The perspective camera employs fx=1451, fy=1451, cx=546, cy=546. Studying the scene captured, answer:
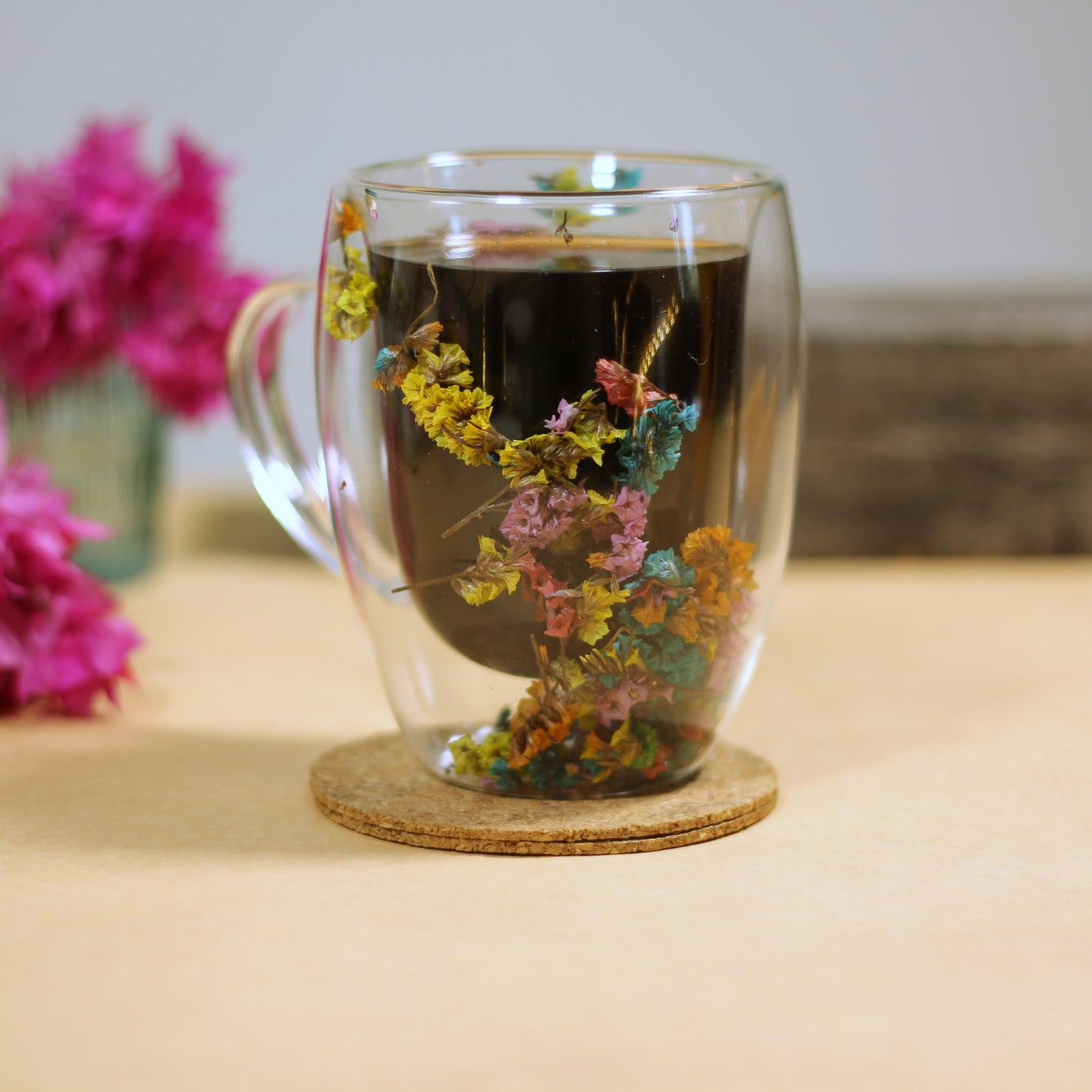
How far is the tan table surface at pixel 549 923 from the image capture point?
0.42 m

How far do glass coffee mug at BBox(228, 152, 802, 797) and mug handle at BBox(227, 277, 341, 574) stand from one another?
0.17 ft

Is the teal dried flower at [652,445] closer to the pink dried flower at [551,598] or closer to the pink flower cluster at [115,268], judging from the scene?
the pink dried flower at [551,598]

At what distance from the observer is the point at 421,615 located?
24.0 inches

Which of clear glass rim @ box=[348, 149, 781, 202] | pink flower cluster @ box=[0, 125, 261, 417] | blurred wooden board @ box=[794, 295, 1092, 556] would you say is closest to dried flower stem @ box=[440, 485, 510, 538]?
clear glass rim @ box=[348, 149, 781, 202]

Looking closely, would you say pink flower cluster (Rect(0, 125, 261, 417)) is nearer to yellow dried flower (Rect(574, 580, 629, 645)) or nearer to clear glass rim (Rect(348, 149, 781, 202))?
clear glass rim (Rect(348, 149, 781, 202))

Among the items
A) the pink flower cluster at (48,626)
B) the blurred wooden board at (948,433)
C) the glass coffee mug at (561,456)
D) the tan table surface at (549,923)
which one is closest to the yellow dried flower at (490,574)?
→ the glass coffee mug at (561,456)

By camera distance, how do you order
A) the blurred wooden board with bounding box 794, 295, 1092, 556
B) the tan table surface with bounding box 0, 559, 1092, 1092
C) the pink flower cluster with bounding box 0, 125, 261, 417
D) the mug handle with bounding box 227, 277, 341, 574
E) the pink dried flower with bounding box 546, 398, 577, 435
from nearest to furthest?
the tan table surface with bounding box 0, 559, 1092, 1092 → the pink dried flower with bounding box 546, 398, 577, 435 → the mug handle with bounding box 227, 277, 341, 574 → the pink flower cluster with bounding box 0, 125, 261, 417 → the blurred wooden board with bounding box 794, 295, 1092, 556

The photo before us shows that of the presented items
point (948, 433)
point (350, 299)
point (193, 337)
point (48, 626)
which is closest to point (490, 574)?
point (350, 299)

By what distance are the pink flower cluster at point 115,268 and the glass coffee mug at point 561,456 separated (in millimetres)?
434

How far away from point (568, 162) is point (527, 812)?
0.29 meters

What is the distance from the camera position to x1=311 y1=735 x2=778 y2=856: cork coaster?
1.86 feet

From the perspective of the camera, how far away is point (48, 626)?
2.43ft

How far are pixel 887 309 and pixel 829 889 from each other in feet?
2.46

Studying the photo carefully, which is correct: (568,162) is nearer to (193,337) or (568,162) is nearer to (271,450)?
(271,450)
